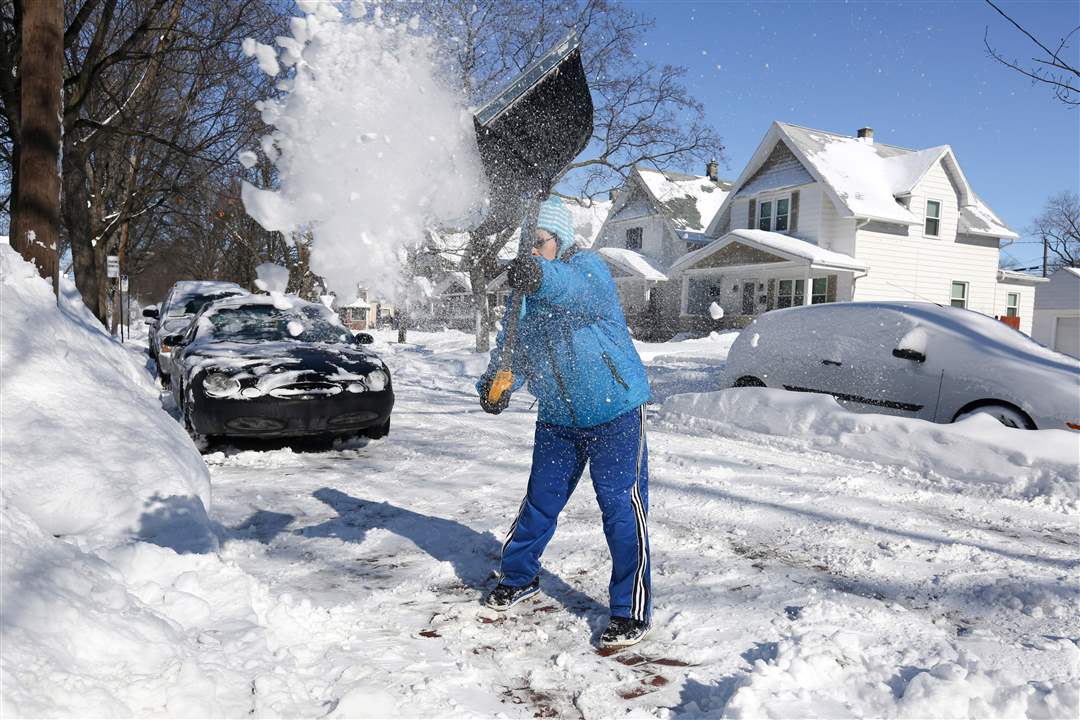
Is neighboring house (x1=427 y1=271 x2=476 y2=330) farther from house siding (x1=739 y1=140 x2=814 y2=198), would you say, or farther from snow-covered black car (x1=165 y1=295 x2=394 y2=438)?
snow-covered black car (x1=165 y1=295 x2=394 y2=438)

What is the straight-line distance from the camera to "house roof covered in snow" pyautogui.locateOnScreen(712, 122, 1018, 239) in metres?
21.0

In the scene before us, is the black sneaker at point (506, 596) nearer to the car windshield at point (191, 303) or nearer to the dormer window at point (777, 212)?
the car windshield at point (191, 303)

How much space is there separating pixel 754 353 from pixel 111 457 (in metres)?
7.05

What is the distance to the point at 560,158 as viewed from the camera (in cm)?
430

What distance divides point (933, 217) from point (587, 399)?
24.1 meters

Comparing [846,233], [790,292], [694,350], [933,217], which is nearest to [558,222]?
[694,350]

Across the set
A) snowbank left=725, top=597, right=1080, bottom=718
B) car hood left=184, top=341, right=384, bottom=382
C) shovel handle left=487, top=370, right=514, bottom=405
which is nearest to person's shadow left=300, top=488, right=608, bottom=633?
snowbank left=725, top=597, right=1080, bottom=718

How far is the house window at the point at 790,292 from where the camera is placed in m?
22.3

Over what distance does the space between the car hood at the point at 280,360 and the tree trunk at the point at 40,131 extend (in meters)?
2.39

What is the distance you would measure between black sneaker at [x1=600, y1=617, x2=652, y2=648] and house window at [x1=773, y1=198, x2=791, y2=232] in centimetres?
2266

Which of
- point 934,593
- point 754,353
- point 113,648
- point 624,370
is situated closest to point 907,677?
point 934,593

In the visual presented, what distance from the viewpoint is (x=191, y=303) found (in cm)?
1181

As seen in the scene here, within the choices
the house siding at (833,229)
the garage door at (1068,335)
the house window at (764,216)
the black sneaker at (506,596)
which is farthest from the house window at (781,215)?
the black sneaker at (506,596)

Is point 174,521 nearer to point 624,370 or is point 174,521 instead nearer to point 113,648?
point 113,648
